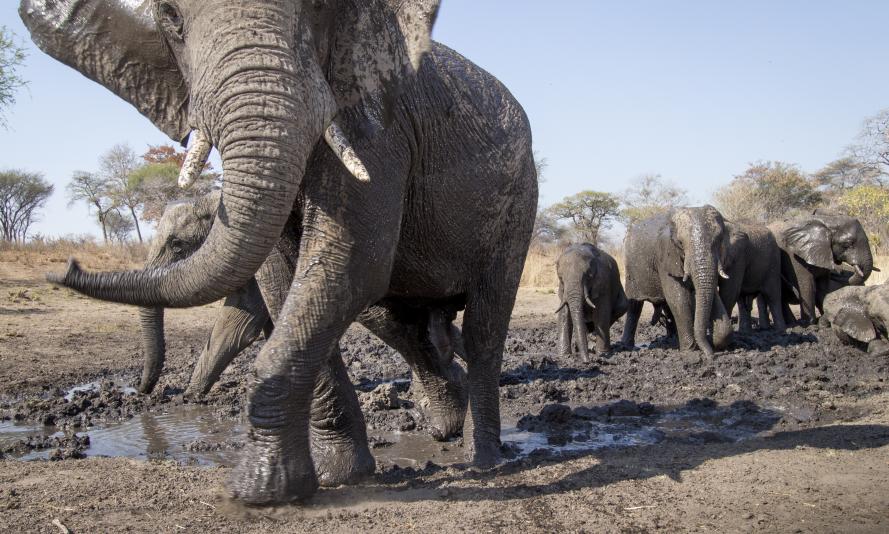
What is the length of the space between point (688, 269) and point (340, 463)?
8615mm

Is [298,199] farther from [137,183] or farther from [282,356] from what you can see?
[137,183]

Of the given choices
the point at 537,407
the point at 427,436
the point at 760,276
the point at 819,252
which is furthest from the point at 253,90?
the point at 819,252

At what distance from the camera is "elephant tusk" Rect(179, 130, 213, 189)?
131 inches

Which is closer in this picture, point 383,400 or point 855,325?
point 383,400

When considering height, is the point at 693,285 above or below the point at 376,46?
below

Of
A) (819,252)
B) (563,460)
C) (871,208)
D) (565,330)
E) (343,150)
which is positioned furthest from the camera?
(871,208)

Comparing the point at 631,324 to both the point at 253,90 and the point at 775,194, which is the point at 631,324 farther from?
the point at 775,194

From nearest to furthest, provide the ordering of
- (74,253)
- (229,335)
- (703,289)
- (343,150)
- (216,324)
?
(343,150), (229,335), (216,324), (703,289), (74,253)

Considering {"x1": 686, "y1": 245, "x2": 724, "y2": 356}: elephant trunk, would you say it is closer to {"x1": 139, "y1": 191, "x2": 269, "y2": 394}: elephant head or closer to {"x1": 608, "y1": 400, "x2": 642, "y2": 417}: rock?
{"x1": 608, "y1": 400, "x2": 642, "y2": 417}: rock

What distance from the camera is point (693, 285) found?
12.7 meters

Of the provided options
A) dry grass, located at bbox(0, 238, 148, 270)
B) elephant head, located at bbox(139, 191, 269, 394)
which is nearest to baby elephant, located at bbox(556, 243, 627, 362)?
elephant head, located at bbox(139, 191, 269, 394)

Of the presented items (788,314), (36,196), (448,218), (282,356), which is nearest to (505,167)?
(448,218)

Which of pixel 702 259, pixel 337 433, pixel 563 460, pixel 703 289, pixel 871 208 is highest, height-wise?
pixel 871 208

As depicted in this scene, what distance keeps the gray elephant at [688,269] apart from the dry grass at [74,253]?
11900 mm
